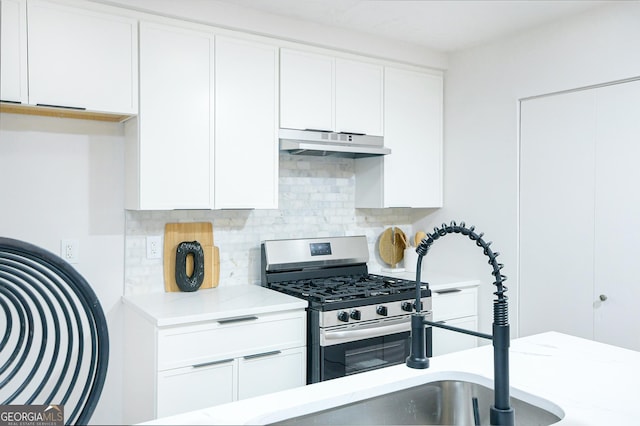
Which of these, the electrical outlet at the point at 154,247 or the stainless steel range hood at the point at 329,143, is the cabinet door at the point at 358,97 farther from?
the electrical outlet at the point at 154,247

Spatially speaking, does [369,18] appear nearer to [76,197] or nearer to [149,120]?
[149,120]

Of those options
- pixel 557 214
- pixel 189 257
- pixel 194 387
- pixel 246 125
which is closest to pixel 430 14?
pixel 246 125

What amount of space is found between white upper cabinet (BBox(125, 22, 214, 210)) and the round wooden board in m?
1.52

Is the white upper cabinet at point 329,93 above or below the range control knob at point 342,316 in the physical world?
above

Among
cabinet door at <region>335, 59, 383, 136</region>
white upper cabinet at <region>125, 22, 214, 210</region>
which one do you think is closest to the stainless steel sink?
white upper cabinet at <region>125, 22, 214, 210</region>

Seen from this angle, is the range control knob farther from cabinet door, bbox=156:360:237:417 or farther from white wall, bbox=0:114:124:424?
white wall, bbox=0:114:124:424

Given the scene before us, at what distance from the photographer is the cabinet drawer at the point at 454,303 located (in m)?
3.31

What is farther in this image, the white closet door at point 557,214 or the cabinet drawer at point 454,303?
the cabinet drawer at point 454,303

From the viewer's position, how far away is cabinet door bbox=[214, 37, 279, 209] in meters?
2.84

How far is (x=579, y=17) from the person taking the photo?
2910 mm

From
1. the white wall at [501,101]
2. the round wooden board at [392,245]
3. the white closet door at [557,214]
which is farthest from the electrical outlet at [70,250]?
the white closet door at [557,214]

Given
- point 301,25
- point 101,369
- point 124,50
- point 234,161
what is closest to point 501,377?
point 101,369

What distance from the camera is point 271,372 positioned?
264 centimetres

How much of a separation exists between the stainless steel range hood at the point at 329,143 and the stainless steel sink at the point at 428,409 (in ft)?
5.97
